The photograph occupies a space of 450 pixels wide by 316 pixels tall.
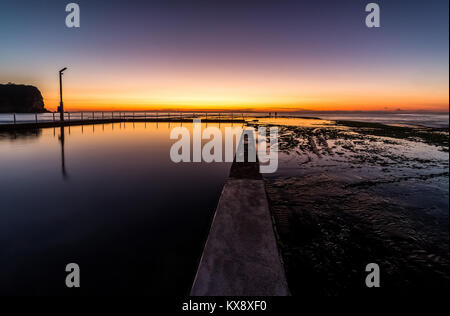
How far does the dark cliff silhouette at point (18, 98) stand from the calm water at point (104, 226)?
590 feet

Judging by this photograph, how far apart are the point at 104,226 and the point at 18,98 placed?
190m

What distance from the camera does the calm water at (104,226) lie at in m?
2.96

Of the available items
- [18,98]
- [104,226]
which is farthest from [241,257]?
[18,98]

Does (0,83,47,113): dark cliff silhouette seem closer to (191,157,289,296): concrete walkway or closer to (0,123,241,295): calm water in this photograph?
(0,123,241,295): calm water

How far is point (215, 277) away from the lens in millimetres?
2637

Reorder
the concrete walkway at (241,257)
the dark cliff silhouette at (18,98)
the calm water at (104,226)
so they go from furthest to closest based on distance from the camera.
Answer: the dark cliff silhouette at (18,98) → the calm water at (104,226) → the concrete walkway at (241,257)

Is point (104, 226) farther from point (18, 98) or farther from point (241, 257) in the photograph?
point (18, 98)

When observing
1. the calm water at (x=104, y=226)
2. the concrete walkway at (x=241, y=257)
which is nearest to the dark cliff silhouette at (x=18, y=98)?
the calm water at (x=104, y=226)

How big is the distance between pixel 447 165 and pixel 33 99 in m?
197

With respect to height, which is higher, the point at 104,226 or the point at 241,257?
the point at 241,257

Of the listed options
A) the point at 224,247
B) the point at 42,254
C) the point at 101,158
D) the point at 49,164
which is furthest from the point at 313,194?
the point at 49,164

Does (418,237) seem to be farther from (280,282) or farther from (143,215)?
(143,215)

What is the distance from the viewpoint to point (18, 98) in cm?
13525

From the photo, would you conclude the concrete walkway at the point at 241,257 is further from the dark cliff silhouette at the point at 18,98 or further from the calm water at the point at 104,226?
the dark cliff silhouette at the point at 18,98
